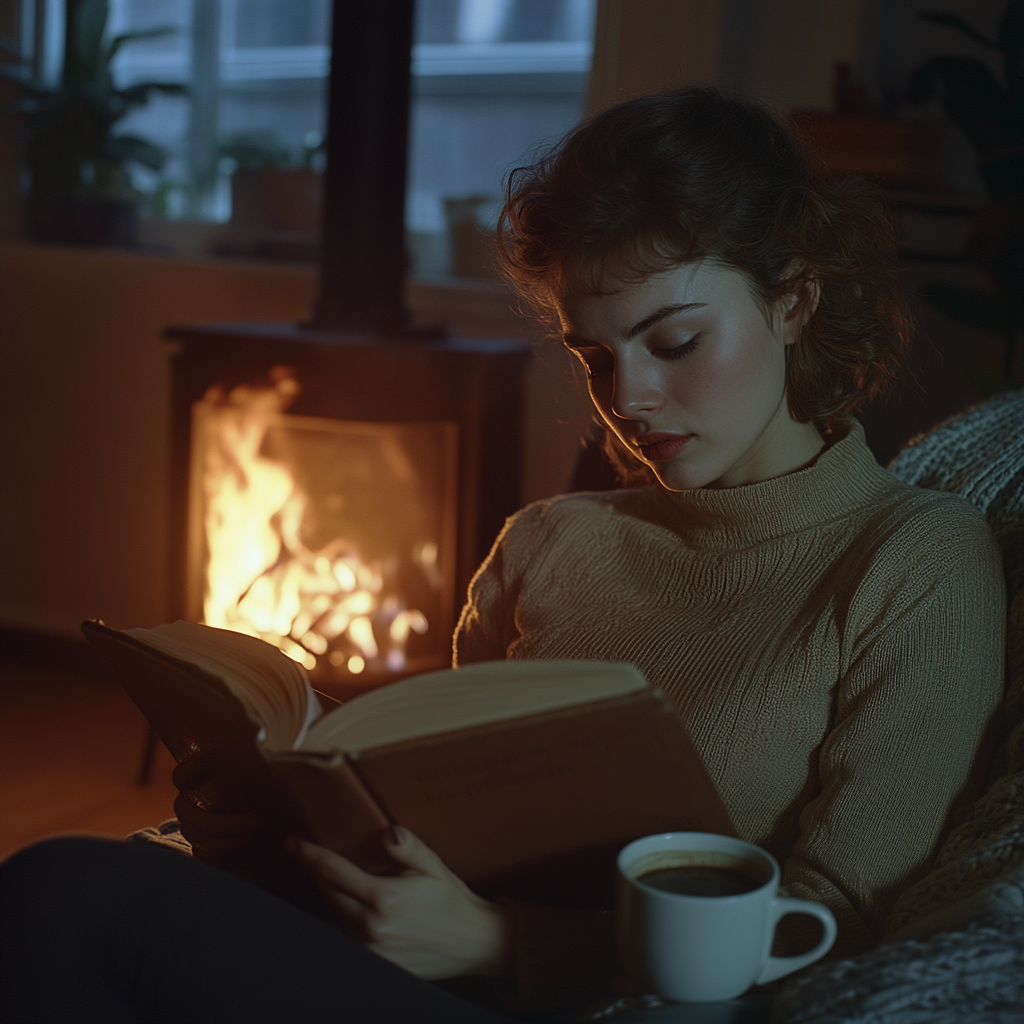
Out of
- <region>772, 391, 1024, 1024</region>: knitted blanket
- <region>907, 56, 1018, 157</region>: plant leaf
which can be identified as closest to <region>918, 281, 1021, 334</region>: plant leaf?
<region>907, 56, 1018, 157</region>: plant leaf

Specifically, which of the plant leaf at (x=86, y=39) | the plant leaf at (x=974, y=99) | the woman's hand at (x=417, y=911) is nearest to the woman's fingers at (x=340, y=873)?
the woman's hand at (x=417, y=911)

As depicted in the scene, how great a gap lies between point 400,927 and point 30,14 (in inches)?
109

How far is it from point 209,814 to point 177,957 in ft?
0.58

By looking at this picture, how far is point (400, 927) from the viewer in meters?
0.74

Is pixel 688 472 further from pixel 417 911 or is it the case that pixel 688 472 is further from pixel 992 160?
pixel 992 160

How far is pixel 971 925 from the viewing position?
2.29ft

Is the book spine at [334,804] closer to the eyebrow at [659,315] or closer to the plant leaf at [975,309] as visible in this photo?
the eyebrow at [659,315]

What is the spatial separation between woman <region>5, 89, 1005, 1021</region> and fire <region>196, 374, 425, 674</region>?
2.76ft

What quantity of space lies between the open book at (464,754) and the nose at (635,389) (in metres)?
0.38

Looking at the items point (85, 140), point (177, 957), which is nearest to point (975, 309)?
point (177, 957)

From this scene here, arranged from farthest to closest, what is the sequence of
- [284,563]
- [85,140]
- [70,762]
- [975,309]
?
1. [85,140]
2. [70,762]
3. [284,563]
4. [975,309]

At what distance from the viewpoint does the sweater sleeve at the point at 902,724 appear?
81 centimetres

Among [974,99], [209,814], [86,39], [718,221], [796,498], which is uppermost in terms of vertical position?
[86,39]

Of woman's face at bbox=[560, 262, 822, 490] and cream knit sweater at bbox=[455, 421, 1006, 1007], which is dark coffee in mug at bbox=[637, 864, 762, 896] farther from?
woman's face at bbox=[560, 262, 822, 490]
